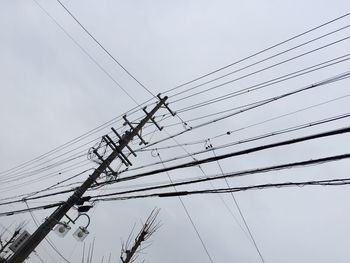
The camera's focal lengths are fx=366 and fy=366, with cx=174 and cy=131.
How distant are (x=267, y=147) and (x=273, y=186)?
81 centimetres

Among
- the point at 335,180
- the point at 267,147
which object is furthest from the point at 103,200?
the point at 335,180

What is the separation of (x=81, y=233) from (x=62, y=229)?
0.68m

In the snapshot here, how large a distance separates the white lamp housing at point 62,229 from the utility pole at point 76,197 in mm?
301

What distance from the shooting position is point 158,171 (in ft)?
30.3

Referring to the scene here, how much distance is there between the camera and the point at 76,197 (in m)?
12.3

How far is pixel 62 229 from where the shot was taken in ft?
40.1

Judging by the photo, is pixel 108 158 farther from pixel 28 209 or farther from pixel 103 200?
pixel 28 209

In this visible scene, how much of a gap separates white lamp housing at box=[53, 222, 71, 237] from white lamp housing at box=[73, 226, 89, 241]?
0.31 m

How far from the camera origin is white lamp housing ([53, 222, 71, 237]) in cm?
1215

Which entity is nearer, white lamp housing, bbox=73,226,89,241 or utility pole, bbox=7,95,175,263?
utility pole, bbox=7,95,175,263

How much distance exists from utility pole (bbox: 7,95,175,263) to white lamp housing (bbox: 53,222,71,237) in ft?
0.99

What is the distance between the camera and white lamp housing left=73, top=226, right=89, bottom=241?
12.4 m

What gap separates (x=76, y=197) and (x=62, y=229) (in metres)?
1.14

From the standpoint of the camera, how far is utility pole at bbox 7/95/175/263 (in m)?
11.3
